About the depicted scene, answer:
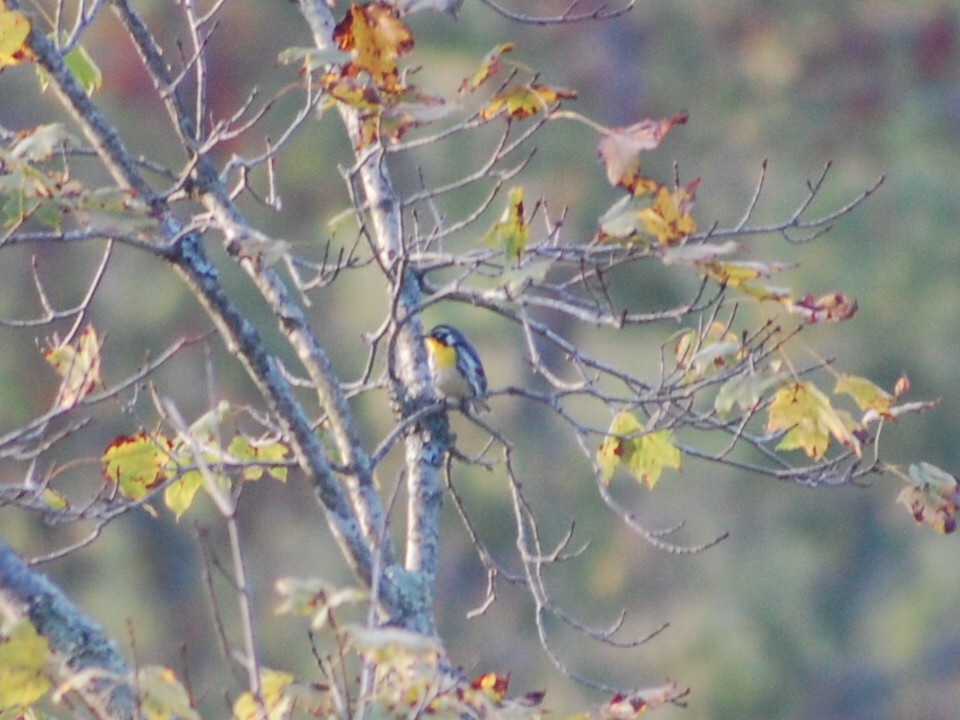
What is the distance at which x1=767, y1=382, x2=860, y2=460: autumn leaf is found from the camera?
220 cm

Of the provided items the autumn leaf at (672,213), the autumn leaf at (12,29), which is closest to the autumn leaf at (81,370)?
the autumn leaf at (12,29)

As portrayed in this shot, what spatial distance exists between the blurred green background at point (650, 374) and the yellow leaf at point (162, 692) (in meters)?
6.19

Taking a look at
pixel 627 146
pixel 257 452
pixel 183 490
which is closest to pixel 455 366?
pixel 257 452

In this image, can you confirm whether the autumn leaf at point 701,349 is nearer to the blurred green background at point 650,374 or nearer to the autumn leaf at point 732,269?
the autumn leaf at point 732,269

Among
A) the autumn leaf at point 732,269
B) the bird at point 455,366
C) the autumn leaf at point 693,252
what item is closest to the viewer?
the autumn leaf at point 693,252

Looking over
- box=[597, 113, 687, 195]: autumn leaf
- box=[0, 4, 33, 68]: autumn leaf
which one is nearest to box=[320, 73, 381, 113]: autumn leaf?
box=[597, 113, 687, 195]: autumn leaf

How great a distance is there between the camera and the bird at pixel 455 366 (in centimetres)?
392

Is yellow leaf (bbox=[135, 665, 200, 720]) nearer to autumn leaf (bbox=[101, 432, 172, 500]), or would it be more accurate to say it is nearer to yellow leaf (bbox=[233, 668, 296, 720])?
yellow leaf (bbox=[233, 668, 296, 720])

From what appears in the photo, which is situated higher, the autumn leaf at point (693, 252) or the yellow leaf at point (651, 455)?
the yellow leaf at point (651, 455)

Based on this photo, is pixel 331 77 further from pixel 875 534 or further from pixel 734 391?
pixel 875 534

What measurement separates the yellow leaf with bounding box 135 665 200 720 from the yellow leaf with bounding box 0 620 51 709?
0.39 ft

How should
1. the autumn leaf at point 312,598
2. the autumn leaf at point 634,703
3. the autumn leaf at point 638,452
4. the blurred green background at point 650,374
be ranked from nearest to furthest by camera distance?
the autumn leaf at point 312,598, the autumn leaf at point 634,703, the autumn leaf at point 638,452, the blurred green background at point 650,374

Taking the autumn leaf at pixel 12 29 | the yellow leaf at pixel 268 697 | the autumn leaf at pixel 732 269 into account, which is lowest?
the yellow leaf at pixel 268 697

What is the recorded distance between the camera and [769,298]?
6.49 feet
